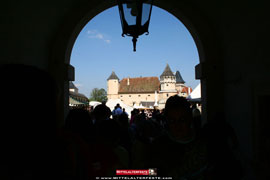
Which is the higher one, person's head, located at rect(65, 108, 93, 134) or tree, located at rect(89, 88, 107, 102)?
tree, located at rect(89, 88, 107, 102)

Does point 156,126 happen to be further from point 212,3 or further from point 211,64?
point 212,3

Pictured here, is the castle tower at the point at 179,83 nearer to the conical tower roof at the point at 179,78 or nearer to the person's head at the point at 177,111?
the conical tower roof at the point at 179,78

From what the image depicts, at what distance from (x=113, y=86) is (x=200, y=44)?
68.4 m

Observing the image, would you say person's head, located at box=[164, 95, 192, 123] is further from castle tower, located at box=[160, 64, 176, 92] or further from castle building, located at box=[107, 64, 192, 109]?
castle tower, located at box=[160, 64, 176, 92]

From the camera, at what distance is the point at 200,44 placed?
4.68 meters

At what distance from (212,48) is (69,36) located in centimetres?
322

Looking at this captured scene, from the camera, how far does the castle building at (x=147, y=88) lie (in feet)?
209

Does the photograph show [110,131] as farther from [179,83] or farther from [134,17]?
[179,83]

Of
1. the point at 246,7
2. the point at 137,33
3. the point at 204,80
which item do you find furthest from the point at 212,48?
the point at 137,33

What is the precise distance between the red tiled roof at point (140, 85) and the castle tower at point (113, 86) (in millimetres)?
1881

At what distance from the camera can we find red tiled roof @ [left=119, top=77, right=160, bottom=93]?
67.4m

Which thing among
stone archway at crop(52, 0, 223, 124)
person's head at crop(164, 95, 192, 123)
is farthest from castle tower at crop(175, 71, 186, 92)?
person's head at crop(164, 95, 192, 123)

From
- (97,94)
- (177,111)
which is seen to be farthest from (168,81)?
(177,111)

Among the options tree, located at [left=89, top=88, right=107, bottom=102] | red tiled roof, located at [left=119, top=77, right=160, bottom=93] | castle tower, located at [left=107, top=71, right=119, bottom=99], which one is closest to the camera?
red tiled roof, located at [left=119, top=77, right=160, bottom=93]
